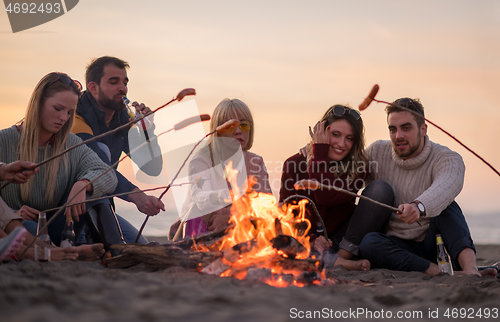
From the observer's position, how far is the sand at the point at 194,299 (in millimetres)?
1818

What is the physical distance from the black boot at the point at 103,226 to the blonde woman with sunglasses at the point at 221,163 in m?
0.68

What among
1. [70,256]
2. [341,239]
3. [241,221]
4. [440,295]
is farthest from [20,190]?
[440,295]

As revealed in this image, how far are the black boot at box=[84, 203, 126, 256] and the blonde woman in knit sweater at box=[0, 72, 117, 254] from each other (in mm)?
148

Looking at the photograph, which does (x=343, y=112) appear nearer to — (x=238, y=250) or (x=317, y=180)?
(x=317, y=180)

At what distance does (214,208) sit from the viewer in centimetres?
392

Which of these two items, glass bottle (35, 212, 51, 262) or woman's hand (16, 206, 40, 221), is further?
woman's hand (16, 206, 40, 221)

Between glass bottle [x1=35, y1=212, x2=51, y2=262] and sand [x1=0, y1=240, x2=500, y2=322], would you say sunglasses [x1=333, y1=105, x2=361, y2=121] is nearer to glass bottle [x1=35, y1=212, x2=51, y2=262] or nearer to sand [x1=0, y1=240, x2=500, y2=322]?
sand [x1=0, y1=240, x2=500, y2=322]

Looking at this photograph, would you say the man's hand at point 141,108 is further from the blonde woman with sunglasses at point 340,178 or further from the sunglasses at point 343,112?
the sunglasses at point 343,112

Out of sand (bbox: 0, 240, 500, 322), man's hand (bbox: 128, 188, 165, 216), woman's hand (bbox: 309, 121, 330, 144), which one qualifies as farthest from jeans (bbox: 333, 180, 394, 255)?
man's hand (bbox: 128, 188, 165, 216)

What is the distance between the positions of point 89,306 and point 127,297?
0.63 ft

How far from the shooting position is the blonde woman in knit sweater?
3.69m

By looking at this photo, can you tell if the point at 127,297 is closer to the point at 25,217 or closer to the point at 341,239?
the point at 25,217

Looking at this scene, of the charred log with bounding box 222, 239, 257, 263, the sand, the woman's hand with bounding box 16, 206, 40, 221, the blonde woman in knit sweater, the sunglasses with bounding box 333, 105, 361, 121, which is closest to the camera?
the sand

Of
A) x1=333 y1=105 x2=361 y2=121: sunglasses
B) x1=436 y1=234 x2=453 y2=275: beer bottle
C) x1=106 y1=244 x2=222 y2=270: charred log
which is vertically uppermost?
x1=333 y1=105 x2=361 y2=121: sunglasses
